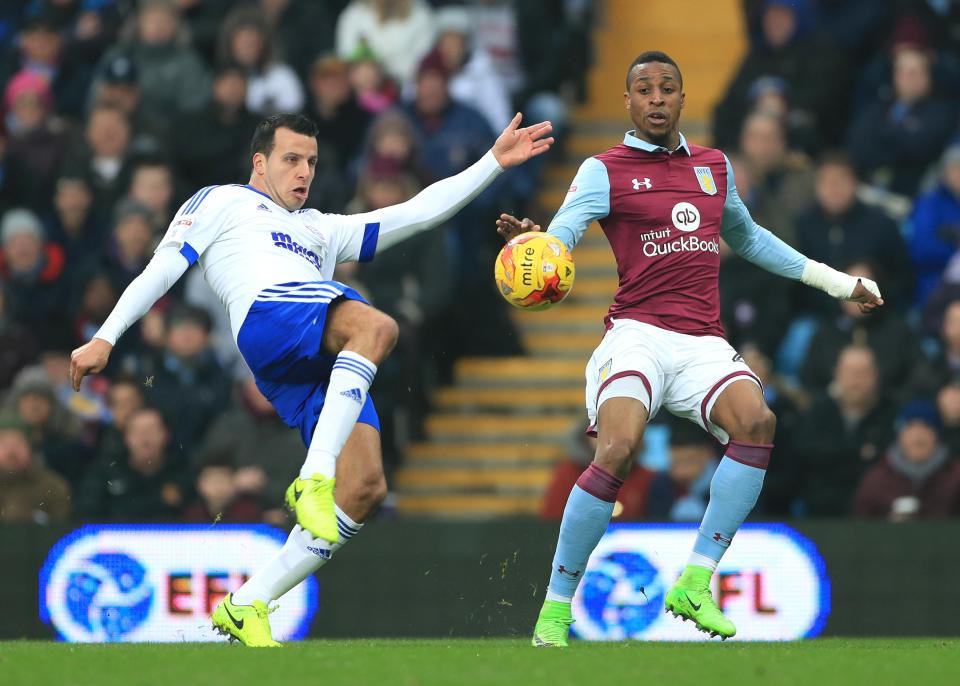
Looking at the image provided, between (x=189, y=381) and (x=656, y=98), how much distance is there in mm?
5583

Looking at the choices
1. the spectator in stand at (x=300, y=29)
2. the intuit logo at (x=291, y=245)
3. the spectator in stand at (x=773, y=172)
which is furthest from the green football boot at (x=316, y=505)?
the spectator in stand at (x=300, y=29)

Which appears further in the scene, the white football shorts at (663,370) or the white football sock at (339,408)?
the white football shorts at (663,370)

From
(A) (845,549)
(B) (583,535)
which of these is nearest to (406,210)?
(B) (583,535)

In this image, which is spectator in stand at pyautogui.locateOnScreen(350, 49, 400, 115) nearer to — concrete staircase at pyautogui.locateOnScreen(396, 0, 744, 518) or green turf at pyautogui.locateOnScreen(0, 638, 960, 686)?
concrete staircase at pyautogui.locateOnScreen(396, 0, 744, 518)

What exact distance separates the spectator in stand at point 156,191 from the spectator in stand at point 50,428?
6.12ft

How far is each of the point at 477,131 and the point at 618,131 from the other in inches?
87.0

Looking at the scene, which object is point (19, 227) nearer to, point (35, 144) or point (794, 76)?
point (35, 144)

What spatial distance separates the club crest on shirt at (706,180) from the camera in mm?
9273

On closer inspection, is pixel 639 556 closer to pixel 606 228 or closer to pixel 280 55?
pixel 606 228

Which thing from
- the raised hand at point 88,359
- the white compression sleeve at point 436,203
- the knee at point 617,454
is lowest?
the knee at point 617,454

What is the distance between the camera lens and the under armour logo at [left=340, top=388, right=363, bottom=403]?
28.5ft

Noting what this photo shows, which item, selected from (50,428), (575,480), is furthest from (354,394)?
(50,428)

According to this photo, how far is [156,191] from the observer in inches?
593

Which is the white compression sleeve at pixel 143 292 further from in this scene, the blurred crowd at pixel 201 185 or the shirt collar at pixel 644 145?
the blurred crowd at pixel 201 185
